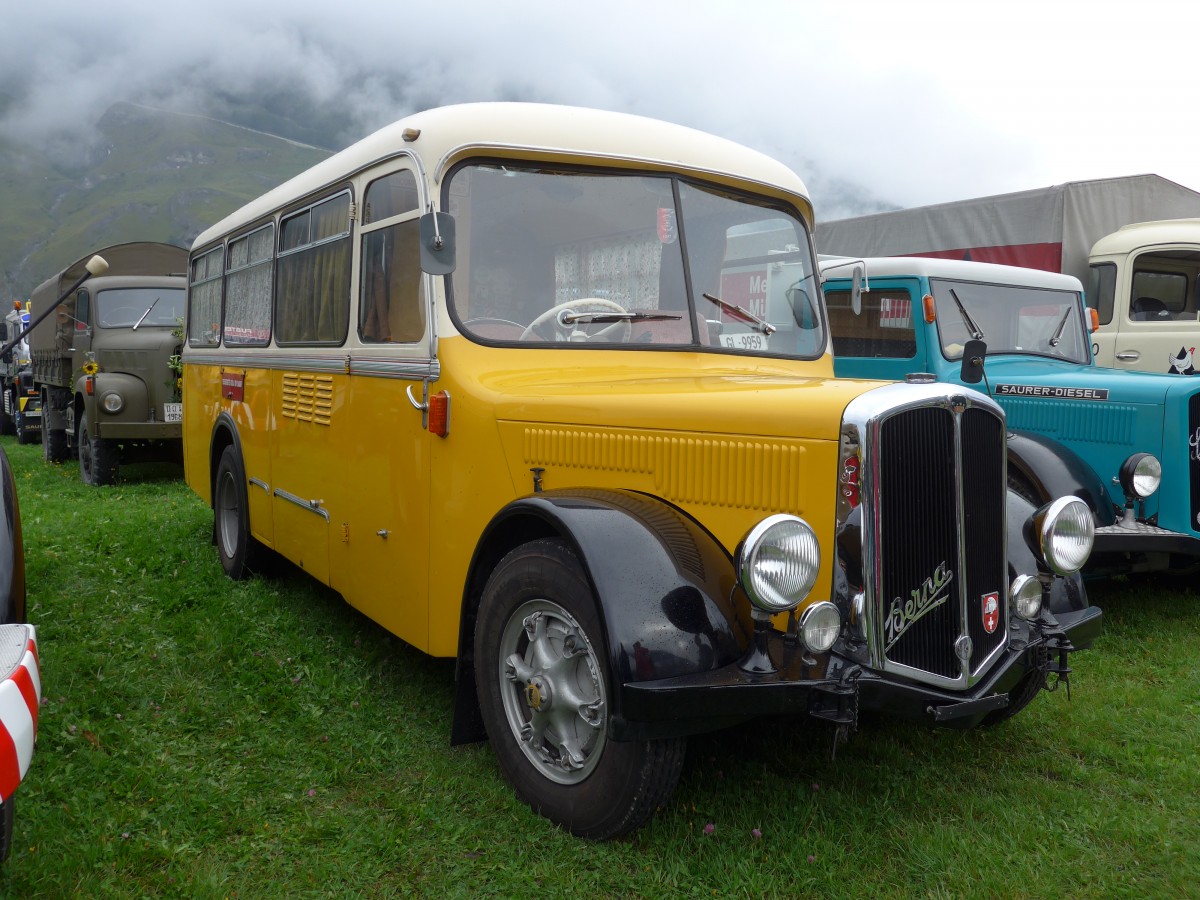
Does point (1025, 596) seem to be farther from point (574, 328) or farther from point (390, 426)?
point (390, 426)

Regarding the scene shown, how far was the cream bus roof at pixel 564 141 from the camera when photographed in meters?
3.59

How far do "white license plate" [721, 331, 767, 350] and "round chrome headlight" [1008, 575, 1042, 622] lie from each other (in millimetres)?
1292

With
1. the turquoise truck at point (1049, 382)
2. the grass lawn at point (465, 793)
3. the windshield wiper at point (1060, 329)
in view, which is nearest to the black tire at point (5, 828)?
the grass lawn at point (465, 793)

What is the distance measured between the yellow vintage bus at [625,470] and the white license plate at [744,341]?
0.02 meters

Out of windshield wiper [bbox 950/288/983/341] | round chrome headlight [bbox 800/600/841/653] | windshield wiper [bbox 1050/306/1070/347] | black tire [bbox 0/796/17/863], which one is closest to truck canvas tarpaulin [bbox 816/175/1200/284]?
windshield wiper [bbox 1050/306/1070/347]

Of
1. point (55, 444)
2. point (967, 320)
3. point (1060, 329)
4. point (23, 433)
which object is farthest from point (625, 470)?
point (23, 433)

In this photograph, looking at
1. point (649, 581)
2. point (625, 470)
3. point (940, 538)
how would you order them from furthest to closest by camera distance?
point (625, 470)
point (940, 538)
point (649, 581)

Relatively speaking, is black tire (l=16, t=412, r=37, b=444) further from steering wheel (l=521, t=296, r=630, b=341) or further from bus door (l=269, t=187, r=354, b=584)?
steering wheel (l=521, t=296, r=630, b=341)

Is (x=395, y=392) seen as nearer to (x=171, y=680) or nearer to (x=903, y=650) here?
(x=171, y=680)

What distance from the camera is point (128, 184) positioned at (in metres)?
126

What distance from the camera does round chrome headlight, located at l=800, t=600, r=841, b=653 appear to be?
101 inches

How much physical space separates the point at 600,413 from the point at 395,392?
103cm

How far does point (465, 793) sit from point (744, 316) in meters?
2.04

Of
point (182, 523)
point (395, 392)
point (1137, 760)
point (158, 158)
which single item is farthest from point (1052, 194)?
point (158, 158)
